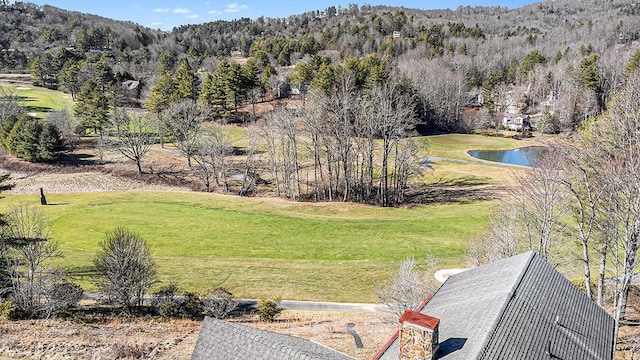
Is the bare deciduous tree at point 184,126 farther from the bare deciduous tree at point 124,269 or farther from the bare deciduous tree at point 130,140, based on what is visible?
the bare deciduous tree at point 124,269

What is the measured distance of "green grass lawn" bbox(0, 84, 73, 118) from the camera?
9869 centimetres

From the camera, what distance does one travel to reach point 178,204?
53625mm

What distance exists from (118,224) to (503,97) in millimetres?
117648

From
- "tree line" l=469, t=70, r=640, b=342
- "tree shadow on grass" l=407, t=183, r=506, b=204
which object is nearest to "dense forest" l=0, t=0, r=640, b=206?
"tree shadow on grass" l=407, t=183, r=506, b=204

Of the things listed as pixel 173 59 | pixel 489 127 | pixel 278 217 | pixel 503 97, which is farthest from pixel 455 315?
pixel 173 59

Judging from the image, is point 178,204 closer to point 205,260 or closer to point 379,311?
point 205,260

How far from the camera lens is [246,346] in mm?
14422

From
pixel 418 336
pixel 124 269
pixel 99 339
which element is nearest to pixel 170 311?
pixel 124 269

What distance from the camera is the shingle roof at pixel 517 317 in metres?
13.5

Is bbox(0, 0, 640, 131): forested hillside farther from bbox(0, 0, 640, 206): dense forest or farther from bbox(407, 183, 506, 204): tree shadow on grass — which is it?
bbox(407, 183, 506, 204): tree shadow on grass

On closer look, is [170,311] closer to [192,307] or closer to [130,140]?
[192,307]

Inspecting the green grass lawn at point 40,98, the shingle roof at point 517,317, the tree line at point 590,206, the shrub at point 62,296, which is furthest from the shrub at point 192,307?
the green grass lawn at point 40,98

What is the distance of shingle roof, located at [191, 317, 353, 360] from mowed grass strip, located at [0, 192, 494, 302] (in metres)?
17.7

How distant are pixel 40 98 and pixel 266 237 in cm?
9264
